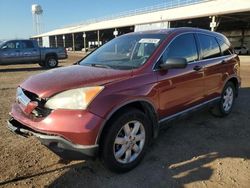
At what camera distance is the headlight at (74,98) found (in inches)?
131

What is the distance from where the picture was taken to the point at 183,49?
4.77m

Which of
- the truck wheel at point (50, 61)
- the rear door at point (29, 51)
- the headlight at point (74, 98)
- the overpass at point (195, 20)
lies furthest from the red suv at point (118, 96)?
the overpass at point (195, 20)

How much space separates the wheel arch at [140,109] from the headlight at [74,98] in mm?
308

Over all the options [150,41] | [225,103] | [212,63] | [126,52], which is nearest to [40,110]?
[126,52]

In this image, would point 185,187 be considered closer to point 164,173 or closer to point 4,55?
point 164,173

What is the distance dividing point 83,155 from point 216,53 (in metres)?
3.60

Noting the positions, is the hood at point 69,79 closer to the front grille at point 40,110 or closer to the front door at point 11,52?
the front grille at point 40,110

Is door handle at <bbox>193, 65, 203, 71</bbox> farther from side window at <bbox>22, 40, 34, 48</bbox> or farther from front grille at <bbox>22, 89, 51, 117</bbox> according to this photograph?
side window at <bbox>22, 40, 34, 48</bbox>

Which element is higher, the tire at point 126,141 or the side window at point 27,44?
the side window at point 27,44

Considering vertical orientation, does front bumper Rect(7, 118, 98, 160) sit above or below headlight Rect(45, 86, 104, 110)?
below

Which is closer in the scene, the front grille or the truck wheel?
the front grille

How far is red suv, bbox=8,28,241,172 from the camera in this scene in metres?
3.33

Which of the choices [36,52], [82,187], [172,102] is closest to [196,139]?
[172,102]

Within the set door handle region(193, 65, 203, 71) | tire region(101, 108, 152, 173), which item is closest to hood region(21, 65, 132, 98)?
tire region(101, 108, 152, 173)
